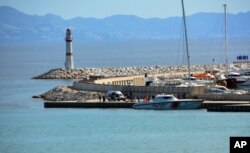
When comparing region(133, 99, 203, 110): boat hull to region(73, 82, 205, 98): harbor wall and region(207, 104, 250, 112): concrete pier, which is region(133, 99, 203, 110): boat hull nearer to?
region(207, 104, 250, 112): concrete pier

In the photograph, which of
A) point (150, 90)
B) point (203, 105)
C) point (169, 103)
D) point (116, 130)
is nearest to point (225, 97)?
point (203, 105)

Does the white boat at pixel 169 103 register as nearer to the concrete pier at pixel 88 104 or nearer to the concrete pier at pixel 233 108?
the concrete pier at pixel 88 104

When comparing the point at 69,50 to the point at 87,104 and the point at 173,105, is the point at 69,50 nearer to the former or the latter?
the point at 87,104

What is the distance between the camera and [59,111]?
51.1 metres

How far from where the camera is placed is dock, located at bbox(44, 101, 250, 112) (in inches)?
1848

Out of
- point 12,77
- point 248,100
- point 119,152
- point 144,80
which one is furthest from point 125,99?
point 12,77

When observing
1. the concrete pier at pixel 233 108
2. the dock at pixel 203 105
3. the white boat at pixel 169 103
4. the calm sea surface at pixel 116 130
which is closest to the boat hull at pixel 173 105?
the white boat at pixel 169 103

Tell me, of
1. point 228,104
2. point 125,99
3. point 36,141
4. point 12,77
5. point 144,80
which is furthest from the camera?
point 12,77

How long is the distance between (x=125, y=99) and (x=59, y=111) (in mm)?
3779

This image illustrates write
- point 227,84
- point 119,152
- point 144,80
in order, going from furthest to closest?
point 144,80
point 227,84
point 119,152

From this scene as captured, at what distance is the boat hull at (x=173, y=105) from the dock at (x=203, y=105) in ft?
1.27

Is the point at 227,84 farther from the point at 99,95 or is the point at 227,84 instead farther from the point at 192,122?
the point at 192,122

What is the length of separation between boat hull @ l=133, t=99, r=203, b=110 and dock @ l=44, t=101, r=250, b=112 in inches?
15.3

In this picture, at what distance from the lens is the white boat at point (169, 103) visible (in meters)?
49.0
